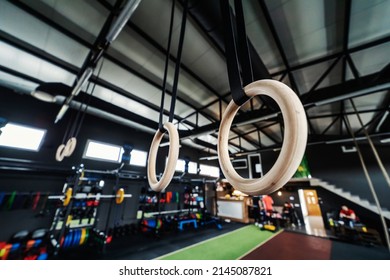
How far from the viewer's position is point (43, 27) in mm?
2469

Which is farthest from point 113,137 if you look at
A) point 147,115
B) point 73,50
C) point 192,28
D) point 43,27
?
point 192,28

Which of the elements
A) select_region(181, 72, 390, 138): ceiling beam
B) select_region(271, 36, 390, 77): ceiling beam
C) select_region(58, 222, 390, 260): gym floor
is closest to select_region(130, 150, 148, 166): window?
select_region(58, 222, 390, 260): gym floor

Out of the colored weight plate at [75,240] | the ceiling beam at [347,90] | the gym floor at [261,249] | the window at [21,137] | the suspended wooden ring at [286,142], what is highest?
the ceiling beam at [347,90]

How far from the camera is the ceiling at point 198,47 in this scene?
7.16 ft

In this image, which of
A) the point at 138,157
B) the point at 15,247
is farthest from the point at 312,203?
the point at 15,247

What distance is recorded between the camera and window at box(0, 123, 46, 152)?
3615 mm

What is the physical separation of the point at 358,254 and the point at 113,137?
8.69 metres

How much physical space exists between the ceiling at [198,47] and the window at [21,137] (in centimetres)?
104

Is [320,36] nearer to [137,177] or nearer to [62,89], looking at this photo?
[62,89]

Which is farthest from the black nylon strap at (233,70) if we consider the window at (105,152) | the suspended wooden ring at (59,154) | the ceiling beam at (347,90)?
the window at (105,152)

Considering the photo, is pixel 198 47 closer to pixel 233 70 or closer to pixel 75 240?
pixel 233 70

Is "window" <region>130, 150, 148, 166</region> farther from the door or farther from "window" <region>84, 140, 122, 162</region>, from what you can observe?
the door

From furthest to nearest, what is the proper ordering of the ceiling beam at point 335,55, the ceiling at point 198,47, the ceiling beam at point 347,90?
the ceiling beam at point 335,55 → the ceiling beam at point 347,90 → the ceiling at point 198,47

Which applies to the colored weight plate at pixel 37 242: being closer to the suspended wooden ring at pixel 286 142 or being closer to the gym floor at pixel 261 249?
the gym floor at pixel 261 249
